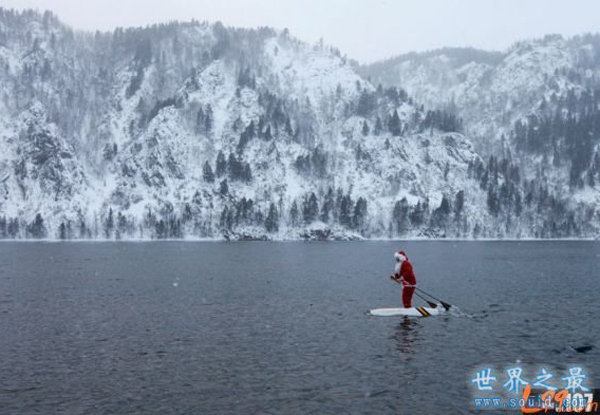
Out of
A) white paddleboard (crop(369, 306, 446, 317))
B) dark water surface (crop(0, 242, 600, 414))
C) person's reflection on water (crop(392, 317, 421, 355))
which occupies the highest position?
white paddleboard (crop(369, 306, 446, 317))

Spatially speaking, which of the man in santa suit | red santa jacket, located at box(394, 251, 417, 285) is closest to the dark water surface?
the man in santa suit

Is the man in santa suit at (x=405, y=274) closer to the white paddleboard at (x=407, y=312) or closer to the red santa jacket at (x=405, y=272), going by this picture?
the red santa jacket at (x=405, y=272)

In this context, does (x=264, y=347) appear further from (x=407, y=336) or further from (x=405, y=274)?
(x=405, y=274)

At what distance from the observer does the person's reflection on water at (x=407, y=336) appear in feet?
117

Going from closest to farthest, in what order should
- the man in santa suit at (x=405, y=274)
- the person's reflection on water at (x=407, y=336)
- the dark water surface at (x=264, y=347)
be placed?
the dark water surface at (x=264, y=347)
the person's reflection on water at (x=407, y=336)
the man in santa suit at (x=405, y=274)

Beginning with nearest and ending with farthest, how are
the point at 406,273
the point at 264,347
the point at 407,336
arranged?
the point at 264,347, the point at 407,336, the point at 406,273

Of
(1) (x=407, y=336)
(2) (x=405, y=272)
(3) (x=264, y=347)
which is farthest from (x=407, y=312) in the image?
(3) (x=264, y=347)

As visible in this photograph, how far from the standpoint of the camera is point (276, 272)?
10088cm

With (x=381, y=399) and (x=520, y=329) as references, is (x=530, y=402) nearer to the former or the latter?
(x=381, y=399)

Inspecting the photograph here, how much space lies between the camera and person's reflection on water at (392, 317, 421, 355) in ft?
117

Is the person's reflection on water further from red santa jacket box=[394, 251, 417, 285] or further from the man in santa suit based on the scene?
red santa jacket box=[394, 251, 417, 285]

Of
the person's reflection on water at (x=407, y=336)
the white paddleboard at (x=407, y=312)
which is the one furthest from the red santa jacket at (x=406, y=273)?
the person's reflection on water at (x=407, y=336)

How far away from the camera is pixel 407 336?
129 feet

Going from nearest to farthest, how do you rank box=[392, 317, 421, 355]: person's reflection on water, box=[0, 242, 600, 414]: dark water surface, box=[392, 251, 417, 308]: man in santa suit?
1. box=[0, 242, 600, 414]: dark water surface
2. box=[392, 317, 421, 355]: person's reflection on water
3. box=[392, 251, 417, 308]: man in santa suit
